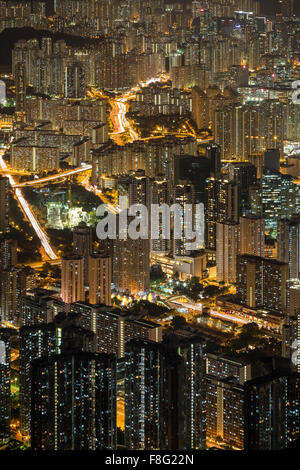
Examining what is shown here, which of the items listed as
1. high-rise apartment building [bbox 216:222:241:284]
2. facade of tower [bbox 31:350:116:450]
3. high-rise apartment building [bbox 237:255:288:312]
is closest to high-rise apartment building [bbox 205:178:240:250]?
high-rise apartment building [bbox 216:222:241:284]

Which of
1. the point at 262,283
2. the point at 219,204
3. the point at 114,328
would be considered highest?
the point at 219,204

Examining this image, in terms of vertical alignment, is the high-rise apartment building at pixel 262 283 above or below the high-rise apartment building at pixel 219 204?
below

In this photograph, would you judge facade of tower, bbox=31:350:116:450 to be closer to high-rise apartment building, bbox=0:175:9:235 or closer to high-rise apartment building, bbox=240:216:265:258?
high-rise apartment building, bbox=240:216:265:258

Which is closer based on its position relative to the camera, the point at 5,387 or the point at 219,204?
the point at 5,387

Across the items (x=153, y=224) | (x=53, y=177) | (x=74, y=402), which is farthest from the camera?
(x=53, y=177)

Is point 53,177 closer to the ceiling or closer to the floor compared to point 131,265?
closer to the ceiling

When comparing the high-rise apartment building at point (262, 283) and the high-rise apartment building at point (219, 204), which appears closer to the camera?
the high-rise apartment building at point (262, 283)

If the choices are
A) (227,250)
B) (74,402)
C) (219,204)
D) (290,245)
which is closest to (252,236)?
(227,250)

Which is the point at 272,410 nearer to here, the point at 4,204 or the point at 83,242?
the point at 83,242

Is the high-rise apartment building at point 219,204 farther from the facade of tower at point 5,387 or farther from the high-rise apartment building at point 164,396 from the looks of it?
the high-rise apartment building at point 164,396

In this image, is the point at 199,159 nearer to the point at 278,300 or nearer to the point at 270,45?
the point at 278,300

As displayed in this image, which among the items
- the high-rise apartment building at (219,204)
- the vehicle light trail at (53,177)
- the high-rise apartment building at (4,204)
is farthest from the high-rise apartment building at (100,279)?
the vehicle light trail at (53,177)
